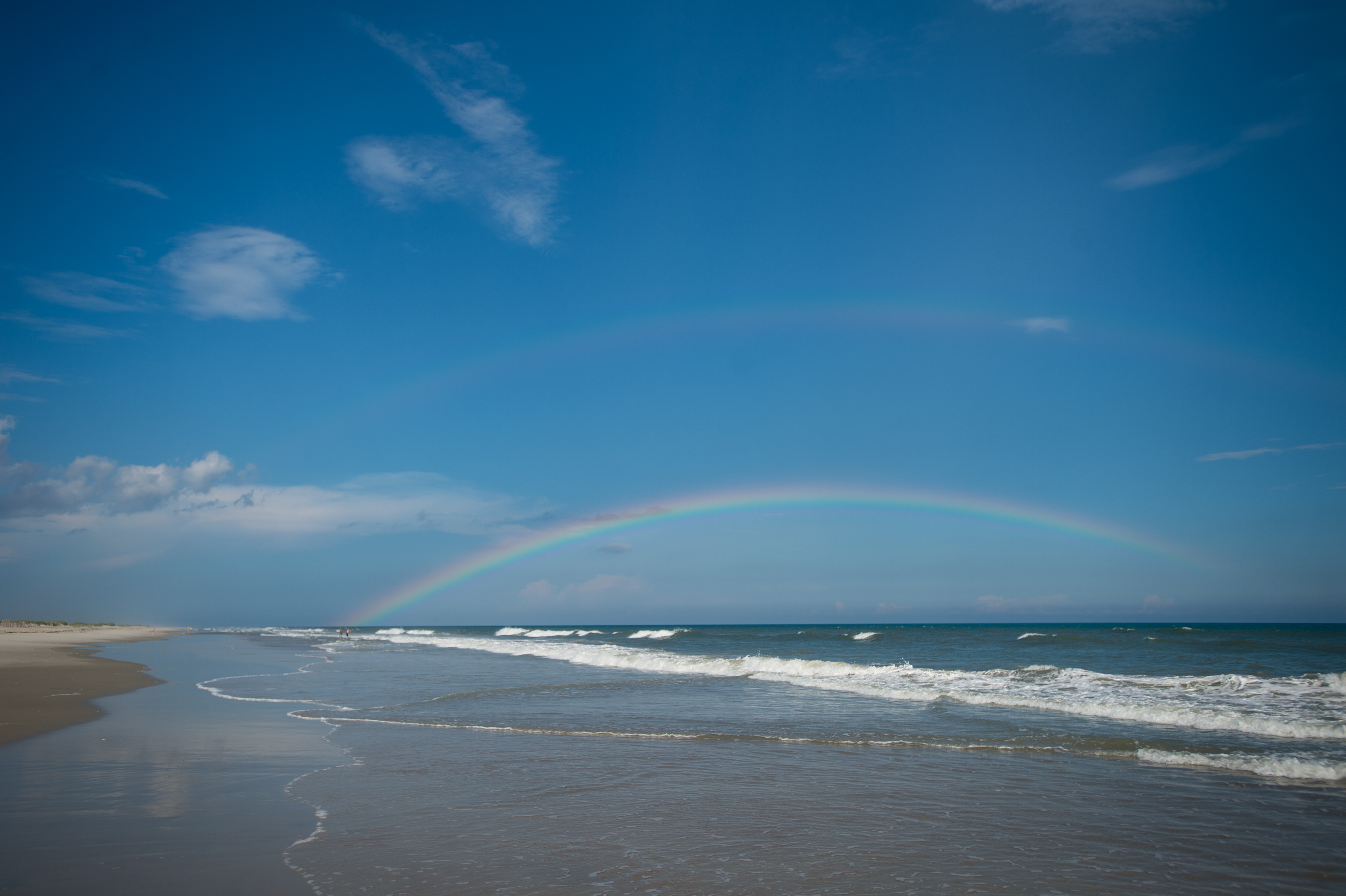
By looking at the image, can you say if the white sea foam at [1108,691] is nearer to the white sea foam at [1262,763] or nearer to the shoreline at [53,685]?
the white sea foam at [1262,763]

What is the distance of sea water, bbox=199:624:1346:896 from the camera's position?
656 cm

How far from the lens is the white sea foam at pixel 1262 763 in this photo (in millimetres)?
10469

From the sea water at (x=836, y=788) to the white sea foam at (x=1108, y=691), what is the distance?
113 mm

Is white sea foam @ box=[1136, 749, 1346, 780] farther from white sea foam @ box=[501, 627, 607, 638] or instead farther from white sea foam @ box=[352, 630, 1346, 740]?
white sea foam @ box=[501, 627, 607, 638]

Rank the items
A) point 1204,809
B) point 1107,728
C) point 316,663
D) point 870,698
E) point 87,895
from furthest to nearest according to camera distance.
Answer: point 316,663
point 870,698
point 1107,728
point 1204,809
point 87,895

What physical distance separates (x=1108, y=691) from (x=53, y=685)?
30923mm

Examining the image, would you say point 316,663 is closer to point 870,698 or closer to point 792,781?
point 870,698

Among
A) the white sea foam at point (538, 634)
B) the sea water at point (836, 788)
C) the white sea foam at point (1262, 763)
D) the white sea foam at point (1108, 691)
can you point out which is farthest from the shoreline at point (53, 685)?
the white sea foam at point (538, 634)

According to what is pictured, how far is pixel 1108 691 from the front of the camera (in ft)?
63.5

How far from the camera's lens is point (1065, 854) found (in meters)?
7.09

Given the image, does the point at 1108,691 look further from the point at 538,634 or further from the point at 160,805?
the point at 538,634

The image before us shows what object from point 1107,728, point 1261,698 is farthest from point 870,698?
point 1261,698

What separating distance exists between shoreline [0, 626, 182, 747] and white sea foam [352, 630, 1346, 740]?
19117mm

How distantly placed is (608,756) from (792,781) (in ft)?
10.9
